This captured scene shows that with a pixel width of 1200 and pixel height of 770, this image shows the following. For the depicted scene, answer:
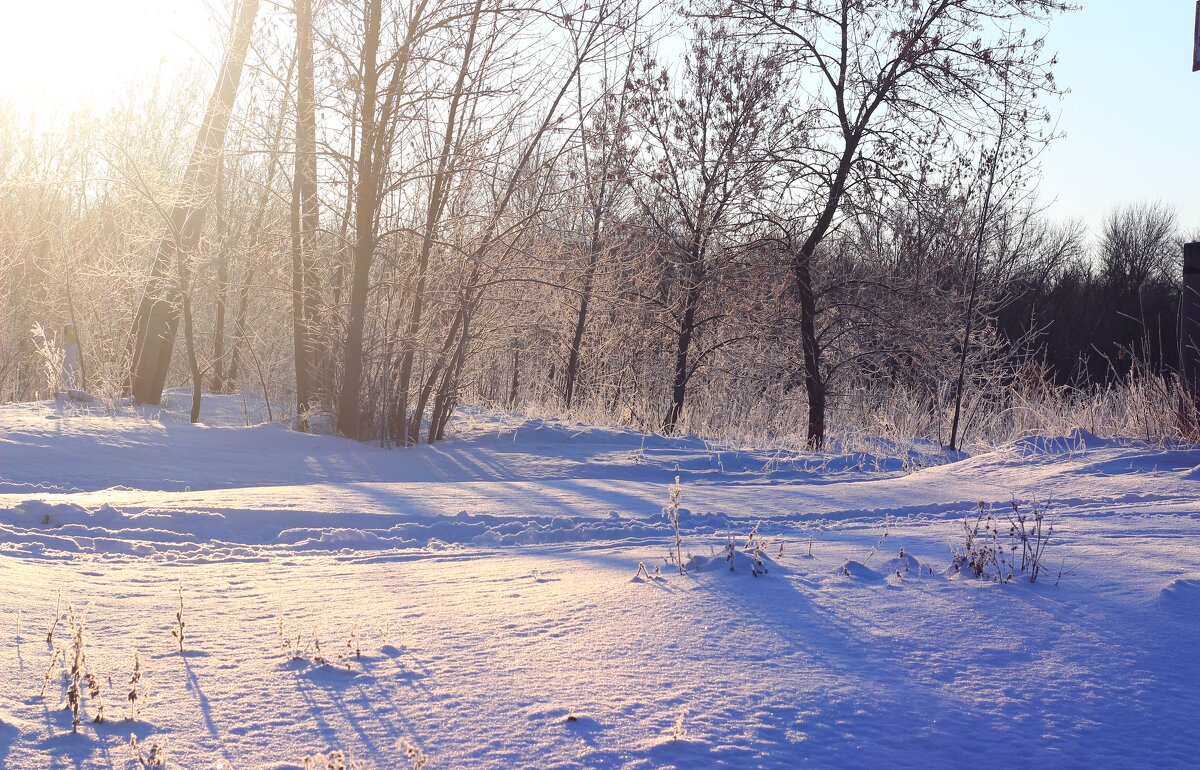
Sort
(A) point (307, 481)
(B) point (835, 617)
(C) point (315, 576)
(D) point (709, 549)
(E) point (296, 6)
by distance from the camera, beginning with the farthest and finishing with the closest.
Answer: (E) point (296, 6), (A) point (307, 481), (D) point (709, 549), (C) point (315, 576), (B) point (835, 617)

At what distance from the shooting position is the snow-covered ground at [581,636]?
76.4 inches

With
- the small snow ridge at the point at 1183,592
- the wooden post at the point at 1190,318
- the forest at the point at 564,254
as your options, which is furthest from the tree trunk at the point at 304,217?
the wooden post at the point at 1190,318

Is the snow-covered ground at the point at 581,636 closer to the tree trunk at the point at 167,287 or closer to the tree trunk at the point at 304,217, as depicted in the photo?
the tree trunk at the point at 304,217

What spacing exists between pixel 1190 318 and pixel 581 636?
727 cm

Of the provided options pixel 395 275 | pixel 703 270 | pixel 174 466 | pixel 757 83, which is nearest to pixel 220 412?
pixel 395 275

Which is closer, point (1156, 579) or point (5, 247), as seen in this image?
point (1156, 579)

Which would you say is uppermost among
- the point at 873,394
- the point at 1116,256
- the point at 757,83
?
the point at 1116,256

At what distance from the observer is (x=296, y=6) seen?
814cm

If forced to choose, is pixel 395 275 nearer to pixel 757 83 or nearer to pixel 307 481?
pixel 307 481

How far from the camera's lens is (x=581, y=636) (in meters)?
2.58

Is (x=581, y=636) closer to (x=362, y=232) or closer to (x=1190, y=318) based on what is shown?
(x=362, y=232)

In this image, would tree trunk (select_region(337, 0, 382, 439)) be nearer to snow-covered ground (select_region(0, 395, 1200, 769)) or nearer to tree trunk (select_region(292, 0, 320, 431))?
tree trunk (select_region(292, 0, 320, 431))

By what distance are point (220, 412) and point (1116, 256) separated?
42.0 m

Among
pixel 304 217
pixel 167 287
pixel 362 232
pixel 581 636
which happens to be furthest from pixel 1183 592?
pixel 167 287
